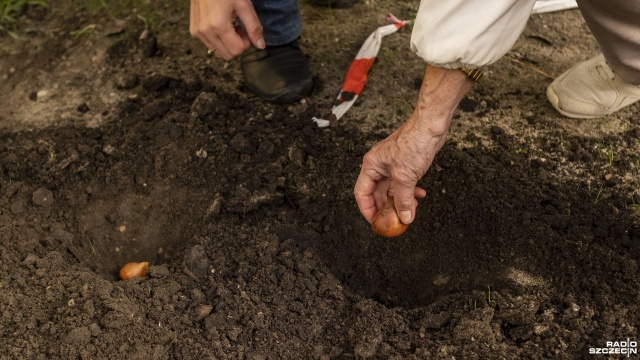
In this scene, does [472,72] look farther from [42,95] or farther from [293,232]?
[42,95]

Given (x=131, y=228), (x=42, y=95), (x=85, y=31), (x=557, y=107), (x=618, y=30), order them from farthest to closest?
1. (x=85, y=31)
2. (x=42, y=95)
3. (x=557, y=107)
4. (x=131, y=228)
5. (x=618, y=30)

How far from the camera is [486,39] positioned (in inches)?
79.0

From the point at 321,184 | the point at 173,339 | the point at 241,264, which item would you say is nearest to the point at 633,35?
the point at 321,184

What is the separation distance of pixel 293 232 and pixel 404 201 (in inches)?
25.1

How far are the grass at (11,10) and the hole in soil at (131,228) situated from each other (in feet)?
5.44

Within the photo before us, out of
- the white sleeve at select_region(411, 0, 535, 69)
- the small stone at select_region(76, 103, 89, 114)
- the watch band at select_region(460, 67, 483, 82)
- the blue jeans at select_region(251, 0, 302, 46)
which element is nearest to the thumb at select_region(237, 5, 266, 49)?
the blue jeans at select_region(251, 0, 302, 46)

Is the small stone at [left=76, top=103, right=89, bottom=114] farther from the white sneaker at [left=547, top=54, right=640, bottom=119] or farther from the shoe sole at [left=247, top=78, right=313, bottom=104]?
the white sneaker at [left=547, top=54, right=640, bottom=119]

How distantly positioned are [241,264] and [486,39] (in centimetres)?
130

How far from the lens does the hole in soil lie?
2947 millimetres

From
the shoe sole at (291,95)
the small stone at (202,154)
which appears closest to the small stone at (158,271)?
the small stone at (202,154)

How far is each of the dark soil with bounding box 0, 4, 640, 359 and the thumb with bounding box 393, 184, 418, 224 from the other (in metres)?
0.39

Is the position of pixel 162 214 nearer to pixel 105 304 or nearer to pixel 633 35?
pixel 105 304

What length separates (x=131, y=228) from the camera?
303cm

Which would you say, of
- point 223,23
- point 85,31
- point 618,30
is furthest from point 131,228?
point 618,30
